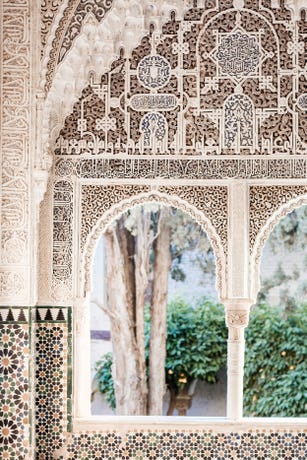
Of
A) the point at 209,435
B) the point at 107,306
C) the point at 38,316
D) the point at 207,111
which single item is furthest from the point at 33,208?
the point at 107,306

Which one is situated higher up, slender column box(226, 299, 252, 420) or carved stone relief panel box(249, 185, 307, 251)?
carved stone relief panel box(249, 185, 307, 251)

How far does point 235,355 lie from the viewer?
20.6 ft

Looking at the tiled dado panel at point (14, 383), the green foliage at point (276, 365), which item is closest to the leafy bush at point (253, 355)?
the green foliage at point (276, 365)

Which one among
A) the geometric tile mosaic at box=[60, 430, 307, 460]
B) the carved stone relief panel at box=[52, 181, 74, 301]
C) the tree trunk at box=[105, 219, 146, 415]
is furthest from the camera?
the tree trunk at box=[105, 219, 146, 415]

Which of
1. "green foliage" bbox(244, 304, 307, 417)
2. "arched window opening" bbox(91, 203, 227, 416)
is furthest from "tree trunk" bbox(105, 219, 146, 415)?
"green foliage" bbox(244, 304, 307, 417)

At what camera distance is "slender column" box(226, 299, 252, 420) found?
6.25 metres

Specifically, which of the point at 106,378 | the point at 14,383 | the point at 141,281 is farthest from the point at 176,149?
the point at 106,378

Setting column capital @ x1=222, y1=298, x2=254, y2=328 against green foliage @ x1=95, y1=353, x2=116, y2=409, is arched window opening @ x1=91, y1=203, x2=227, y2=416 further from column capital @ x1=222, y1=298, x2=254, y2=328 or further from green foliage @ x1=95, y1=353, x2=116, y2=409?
column capital @ x1=222, y1=298, x2=254, y2=328

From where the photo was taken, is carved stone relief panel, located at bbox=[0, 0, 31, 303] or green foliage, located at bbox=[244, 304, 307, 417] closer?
carved stone relief panel, located at bbox=[0, 0, 31, 303]

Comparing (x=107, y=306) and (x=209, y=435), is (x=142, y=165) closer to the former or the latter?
(x=209, y=435)

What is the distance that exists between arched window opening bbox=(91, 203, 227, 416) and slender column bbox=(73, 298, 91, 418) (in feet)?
9.23

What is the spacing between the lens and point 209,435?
20.4ft

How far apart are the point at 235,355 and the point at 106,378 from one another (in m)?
4.14

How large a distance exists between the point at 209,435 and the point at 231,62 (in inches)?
109
